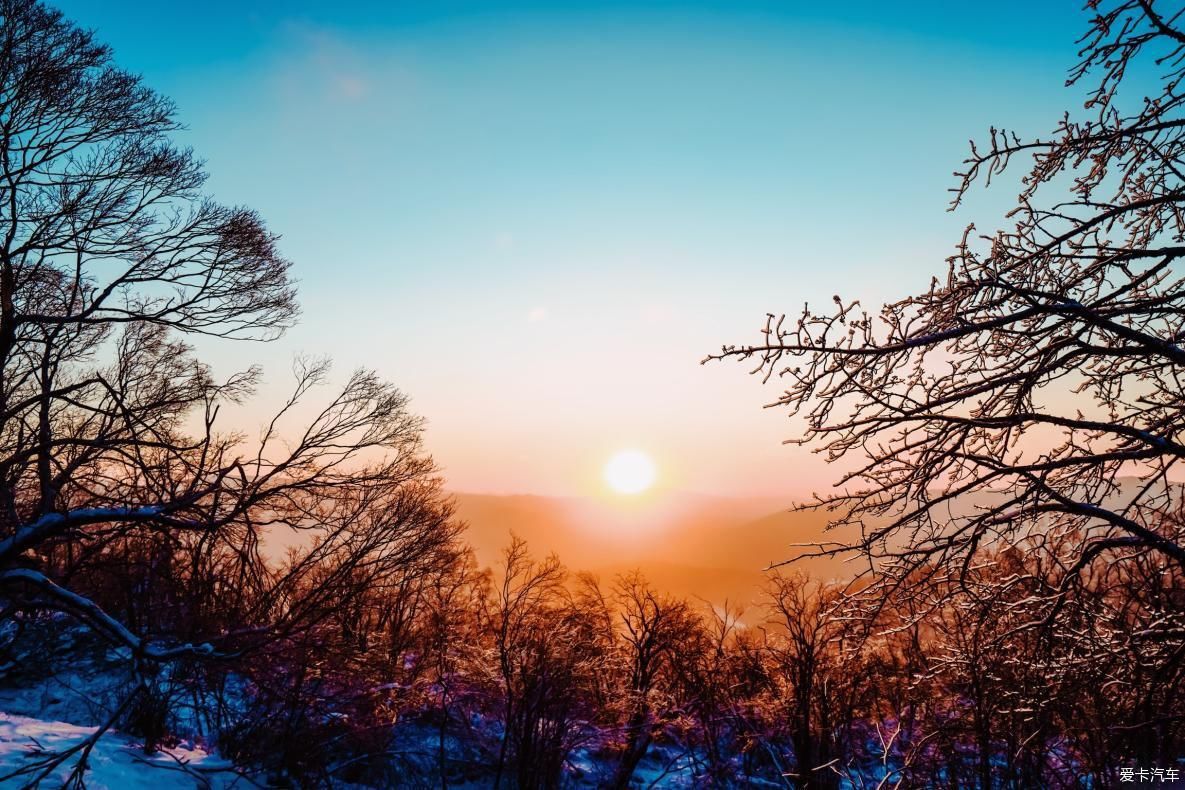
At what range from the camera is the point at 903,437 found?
4.25 m

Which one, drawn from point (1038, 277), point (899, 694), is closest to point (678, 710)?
point (899, 694)

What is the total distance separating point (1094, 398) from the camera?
455 centimetres

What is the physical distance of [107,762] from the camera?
7.52 meters

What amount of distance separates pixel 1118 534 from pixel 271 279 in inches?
392

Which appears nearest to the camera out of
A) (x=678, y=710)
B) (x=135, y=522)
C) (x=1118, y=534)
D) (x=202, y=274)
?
(x=1118, y=534)

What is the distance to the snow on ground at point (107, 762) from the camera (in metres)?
6.43

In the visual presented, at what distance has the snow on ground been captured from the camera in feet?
21.1

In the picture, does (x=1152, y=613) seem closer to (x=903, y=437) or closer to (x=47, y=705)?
(x=903, y=437)

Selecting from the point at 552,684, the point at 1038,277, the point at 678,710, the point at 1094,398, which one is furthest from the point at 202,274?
the point at 678,710

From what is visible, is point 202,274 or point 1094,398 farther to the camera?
point 202,274

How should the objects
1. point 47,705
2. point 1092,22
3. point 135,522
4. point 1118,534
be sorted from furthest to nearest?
point 47,705 → point 135,522 → point 1118,534 → point 1092,22

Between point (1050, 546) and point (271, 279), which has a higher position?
point (271, 279)

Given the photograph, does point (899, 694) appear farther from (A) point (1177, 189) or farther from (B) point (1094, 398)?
(A) point (1177, 189)

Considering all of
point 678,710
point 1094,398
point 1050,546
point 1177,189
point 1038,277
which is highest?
point 1177,189
